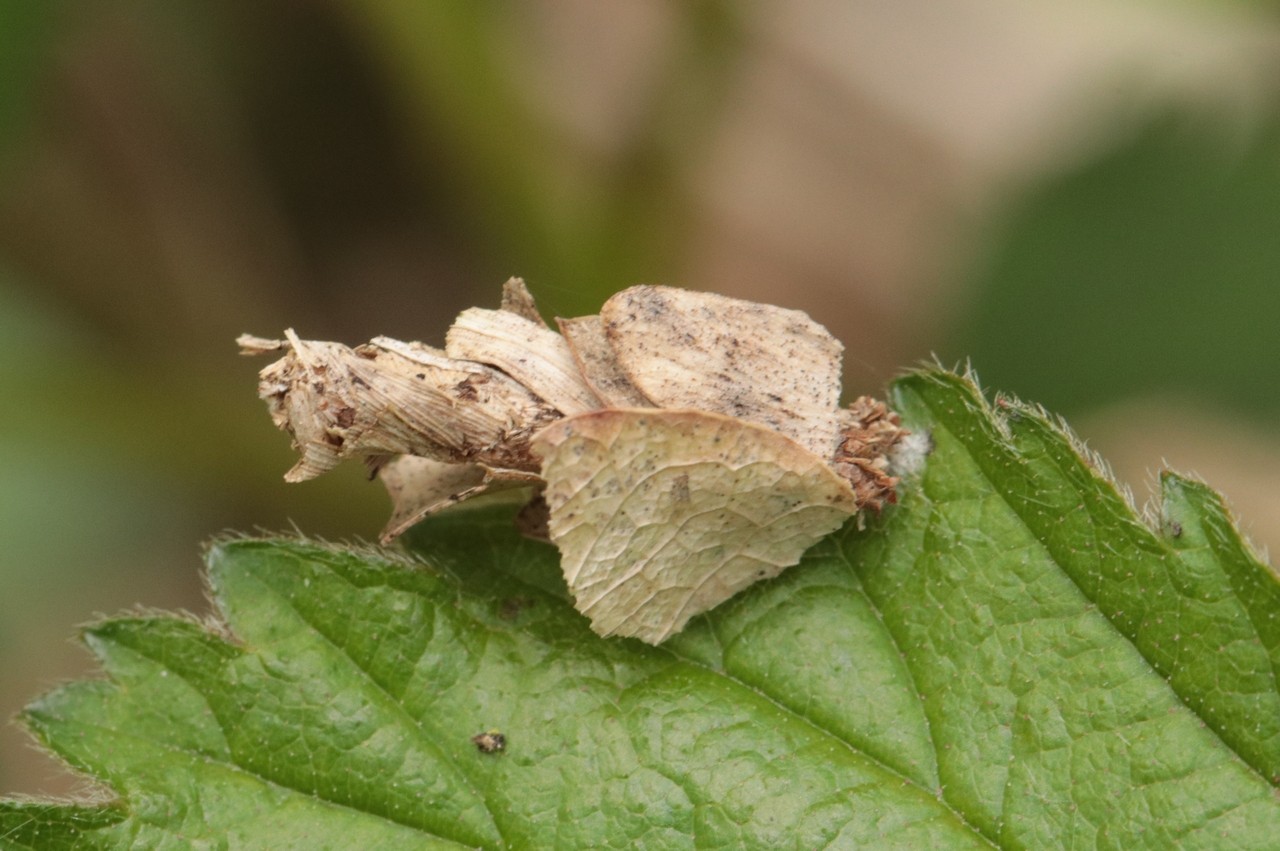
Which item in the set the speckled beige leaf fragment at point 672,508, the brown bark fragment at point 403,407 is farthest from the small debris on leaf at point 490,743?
the brown bark fragment at point 403,407

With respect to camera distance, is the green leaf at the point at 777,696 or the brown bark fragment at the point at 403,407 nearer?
the green leaf at the point at 777,696

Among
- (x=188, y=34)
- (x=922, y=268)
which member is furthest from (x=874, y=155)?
(x=188, y=34)

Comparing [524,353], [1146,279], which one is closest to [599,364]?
[524,353]

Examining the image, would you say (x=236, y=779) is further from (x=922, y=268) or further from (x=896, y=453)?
(x=922, y=268)

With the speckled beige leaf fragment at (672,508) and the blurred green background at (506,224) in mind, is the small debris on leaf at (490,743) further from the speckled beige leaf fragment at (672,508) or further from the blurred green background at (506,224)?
the blurred green background at (506,224)

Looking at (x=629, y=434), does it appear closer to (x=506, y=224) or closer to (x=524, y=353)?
(x=524, y=353)

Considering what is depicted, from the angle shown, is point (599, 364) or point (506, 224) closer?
point (599, 364)

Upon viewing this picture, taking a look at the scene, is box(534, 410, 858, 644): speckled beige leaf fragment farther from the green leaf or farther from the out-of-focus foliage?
the out-of-focus foliage
